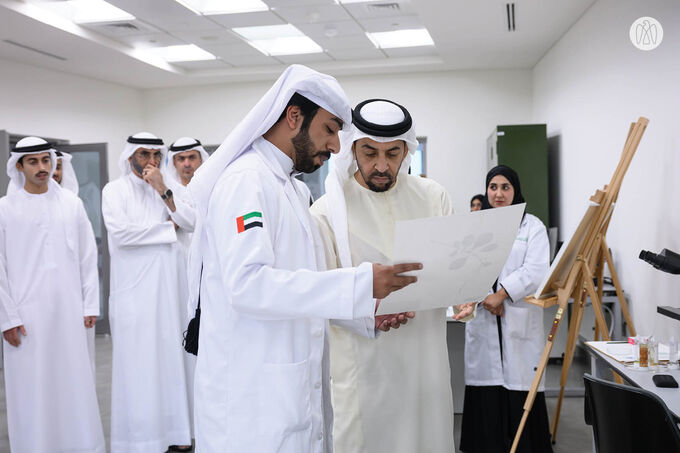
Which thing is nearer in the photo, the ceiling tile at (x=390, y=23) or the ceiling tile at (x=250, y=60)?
the ceiling tile at (x=390, y=23)

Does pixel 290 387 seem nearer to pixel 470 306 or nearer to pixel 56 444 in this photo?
pixel 470 306

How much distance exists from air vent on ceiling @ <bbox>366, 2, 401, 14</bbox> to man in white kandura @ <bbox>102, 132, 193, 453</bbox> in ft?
11.2

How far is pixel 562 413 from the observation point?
4801mm

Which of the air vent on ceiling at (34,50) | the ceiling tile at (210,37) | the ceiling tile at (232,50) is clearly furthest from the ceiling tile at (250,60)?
the air vent on ceiling at (34,50)

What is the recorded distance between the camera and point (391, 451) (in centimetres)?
251

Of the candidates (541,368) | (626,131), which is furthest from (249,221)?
(626,131)

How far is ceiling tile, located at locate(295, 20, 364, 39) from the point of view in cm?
721

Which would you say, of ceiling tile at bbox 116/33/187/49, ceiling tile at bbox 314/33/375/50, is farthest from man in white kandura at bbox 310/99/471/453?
ceiling tile at bbox 116/33/187/49

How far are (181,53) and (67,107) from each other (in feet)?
5.72

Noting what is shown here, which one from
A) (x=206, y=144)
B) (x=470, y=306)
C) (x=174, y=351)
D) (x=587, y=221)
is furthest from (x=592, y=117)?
(x=206, y=144)

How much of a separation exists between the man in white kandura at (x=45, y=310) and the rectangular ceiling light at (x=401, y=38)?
494 centimetres

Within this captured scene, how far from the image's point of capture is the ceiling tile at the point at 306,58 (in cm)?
879

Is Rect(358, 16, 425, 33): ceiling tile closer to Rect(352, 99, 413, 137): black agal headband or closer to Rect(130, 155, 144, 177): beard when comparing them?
Rect(130, 155, 144, 177): beard

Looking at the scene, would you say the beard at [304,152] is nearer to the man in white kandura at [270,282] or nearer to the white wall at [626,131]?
the man in white kandura at [270,282]
